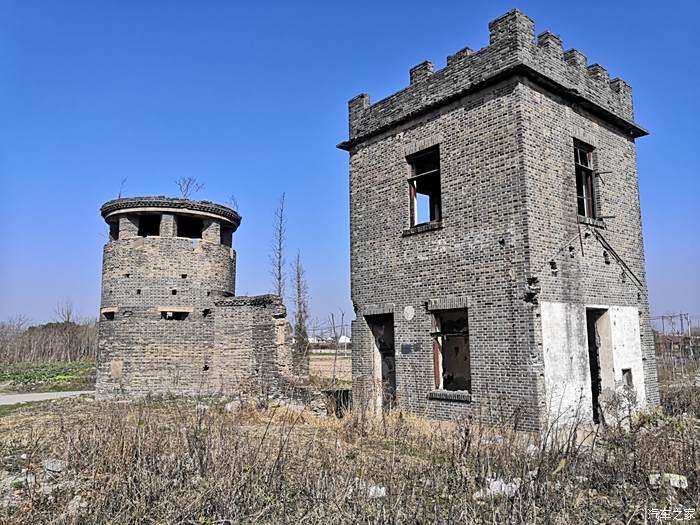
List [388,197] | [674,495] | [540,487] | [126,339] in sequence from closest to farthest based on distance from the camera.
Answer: [540,487], [674,495], [388,197], [126,339]

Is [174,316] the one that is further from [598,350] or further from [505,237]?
[598,350]

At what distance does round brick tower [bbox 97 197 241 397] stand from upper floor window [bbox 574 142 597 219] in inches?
498

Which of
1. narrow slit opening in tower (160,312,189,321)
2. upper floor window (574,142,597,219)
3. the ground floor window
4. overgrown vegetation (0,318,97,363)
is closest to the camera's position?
upper floor window (574,142,597,219)

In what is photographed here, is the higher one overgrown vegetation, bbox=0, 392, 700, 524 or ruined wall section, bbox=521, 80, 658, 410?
ruined wall section, bbox=521, 80, 658, 410

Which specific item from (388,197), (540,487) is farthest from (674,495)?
(388,197)

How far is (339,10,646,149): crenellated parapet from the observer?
10328 millimetres

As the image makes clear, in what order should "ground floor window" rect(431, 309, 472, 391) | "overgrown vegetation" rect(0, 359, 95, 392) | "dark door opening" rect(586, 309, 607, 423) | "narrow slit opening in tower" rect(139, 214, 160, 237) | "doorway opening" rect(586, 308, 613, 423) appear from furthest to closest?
"overgrown vegetation" rect(0, 359, 95, 392)
"narrow slit opening in tower" rect(139, 214, 160, 237)
"ground floor window" rect(431, 309, 472, 391)
"dark door opening" rect(586, 309, 607, 423)
"doorway opening" rect(586, 308, 613, 423)

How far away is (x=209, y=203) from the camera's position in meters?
19.0

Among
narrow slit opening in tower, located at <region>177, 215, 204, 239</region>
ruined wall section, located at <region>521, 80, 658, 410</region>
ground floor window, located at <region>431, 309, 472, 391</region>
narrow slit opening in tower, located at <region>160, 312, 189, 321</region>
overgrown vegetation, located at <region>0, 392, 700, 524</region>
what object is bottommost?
overgrown vegetation, located at <region>0, 392, 700, 524</region>

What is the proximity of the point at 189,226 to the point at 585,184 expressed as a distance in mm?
15019

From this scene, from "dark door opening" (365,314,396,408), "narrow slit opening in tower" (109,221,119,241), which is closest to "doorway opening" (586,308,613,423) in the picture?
"dark door opening" (365,314,396,408)

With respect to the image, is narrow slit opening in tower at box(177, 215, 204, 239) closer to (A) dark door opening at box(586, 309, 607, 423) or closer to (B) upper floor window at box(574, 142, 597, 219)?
(B) upper floor window at box(574, 142, 597, 219)

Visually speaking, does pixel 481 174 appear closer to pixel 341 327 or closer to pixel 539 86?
pixel 539 86

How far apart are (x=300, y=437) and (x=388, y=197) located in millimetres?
6137
